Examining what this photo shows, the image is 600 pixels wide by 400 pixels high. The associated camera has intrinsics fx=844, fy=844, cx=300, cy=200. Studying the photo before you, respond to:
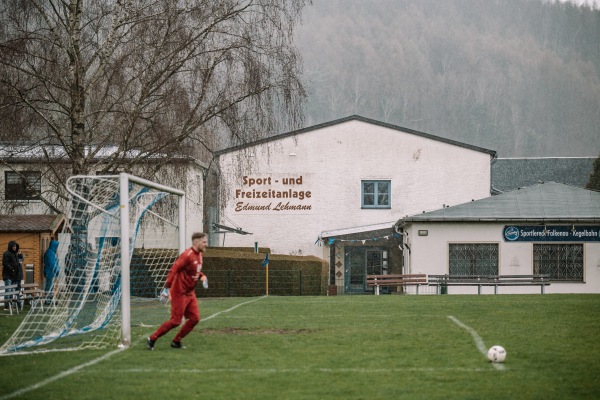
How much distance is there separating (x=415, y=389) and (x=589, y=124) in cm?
12087

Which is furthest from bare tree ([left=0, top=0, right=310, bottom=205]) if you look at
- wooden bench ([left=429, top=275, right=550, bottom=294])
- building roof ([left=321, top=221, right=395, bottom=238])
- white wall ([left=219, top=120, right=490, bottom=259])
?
white wall ([left=219, top=120, right=490, bottom=259])

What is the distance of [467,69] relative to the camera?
134375 mm

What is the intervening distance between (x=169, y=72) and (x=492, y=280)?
747 inches

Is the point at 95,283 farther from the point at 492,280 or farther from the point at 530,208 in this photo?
the point at 530,208

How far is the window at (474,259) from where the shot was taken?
3803 cm

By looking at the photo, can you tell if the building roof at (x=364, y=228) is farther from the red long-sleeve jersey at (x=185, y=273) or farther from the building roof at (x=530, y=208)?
the red long-sleeve jersey at (x=185, y=273)

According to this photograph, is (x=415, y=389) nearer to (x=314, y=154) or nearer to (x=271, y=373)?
(x=271, y=373)

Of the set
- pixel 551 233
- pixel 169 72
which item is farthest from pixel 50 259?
pixel 551 233

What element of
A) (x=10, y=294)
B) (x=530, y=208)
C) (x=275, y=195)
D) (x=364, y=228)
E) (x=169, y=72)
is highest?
(x=169, y=72)

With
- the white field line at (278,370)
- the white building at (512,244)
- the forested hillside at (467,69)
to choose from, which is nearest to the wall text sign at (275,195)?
the white building at (512,244)

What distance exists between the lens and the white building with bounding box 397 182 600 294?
3769 centimetres

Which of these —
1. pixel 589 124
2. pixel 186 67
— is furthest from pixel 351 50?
pixel 186 67

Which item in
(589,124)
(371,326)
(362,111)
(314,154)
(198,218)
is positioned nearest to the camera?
(371,326)

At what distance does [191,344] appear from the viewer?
13648 mm
